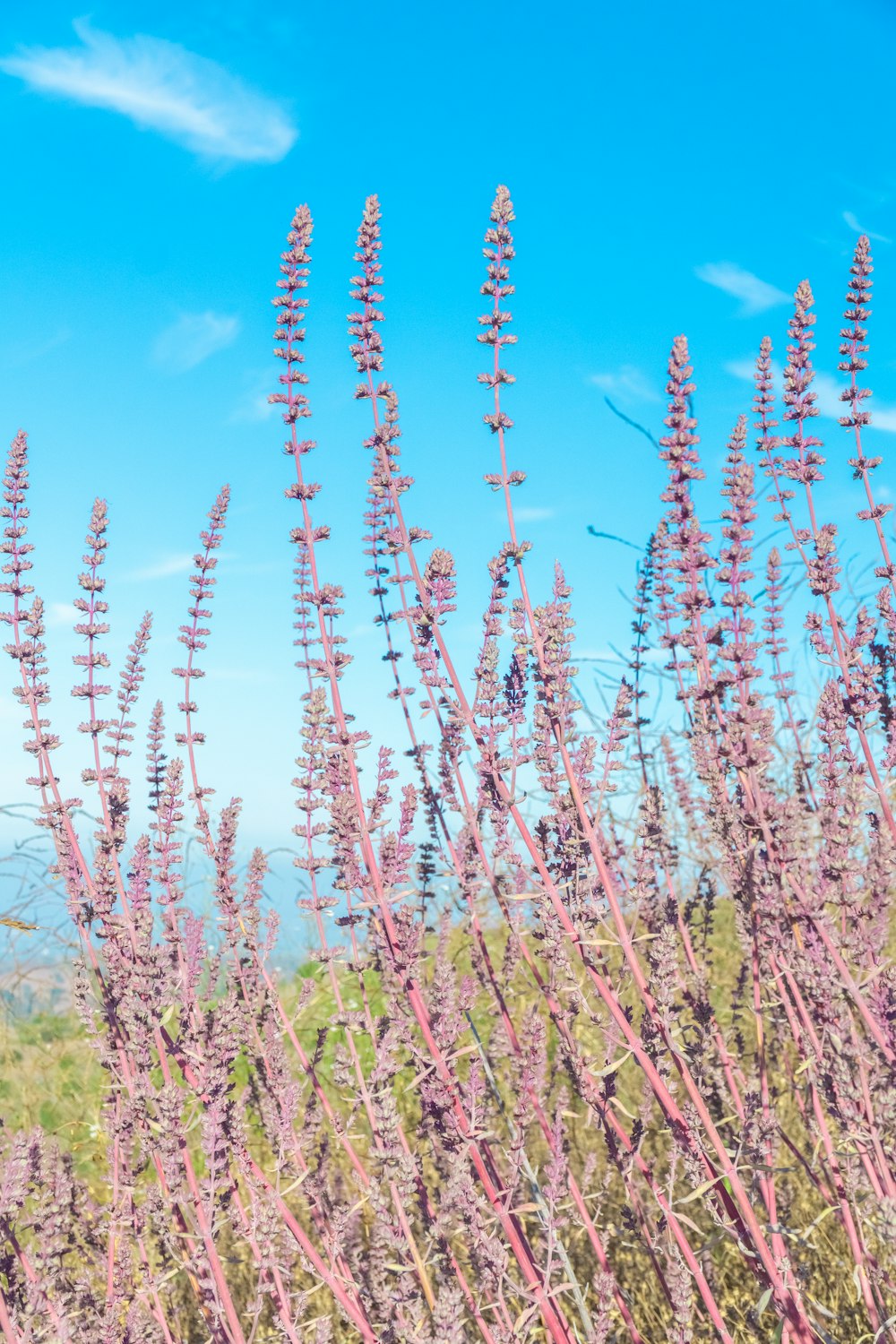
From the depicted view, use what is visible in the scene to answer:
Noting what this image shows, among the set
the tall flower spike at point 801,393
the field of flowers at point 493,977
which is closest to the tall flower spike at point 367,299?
the field of flowers at point 493,977

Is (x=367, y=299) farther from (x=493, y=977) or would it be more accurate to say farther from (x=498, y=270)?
(x=493, y=977)

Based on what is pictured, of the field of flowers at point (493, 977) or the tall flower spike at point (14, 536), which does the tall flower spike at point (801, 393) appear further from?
the tall flower spike at point (14, 536)

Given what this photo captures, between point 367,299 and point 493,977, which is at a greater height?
point 367,299

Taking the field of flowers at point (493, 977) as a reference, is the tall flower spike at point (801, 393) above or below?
above

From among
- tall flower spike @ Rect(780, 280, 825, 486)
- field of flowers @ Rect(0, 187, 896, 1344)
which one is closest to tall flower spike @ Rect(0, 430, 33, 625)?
field of flowers @ Rect(0, 187, 896, 1344)

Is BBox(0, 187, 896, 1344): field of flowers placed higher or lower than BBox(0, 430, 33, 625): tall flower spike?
lower

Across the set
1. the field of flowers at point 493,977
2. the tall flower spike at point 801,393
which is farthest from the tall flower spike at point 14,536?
the tall flower spike at point 801,393

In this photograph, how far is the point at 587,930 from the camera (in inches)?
103

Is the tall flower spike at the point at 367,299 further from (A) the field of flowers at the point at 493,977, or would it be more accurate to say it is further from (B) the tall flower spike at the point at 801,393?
(B) the tall flower spike at the point at 801,393

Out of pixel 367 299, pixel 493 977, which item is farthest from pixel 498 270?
pixel 493 977

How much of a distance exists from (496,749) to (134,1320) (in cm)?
182

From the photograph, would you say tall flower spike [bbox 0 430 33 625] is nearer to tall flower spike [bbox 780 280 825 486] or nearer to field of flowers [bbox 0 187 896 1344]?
field of flowers [bbox 0 187 896 1344]

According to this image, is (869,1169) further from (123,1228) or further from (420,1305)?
(123,1228)

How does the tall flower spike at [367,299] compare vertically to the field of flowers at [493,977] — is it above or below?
above
